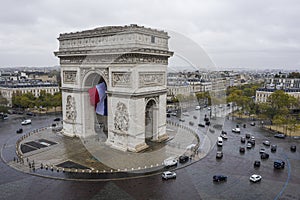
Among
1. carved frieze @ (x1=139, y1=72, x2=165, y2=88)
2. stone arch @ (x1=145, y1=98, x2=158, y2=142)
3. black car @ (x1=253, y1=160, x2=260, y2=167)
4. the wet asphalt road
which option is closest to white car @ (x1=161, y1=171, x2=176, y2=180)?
the wet asphalt road

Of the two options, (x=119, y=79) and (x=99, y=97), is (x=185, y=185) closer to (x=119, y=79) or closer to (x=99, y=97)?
(x=119, y=79)

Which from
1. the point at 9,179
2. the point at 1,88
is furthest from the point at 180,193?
the point at 1,88

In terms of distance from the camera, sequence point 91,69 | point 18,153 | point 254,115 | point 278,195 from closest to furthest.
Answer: point 278,195 < point 18,153 < point 91,69 < point 254,115

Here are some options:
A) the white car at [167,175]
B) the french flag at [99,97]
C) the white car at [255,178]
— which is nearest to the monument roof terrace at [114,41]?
the french flag at [99,97]

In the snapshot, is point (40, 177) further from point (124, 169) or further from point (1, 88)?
point (1, 88)

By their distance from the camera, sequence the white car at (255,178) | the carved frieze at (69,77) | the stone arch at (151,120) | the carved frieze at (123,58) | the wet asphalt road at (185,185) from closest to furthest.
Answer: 1. the wet asphalt road at (185,185)
2. the white car at (255,178)
3. the carved frieze at (123,58)
4. the stone arch at (151,120)
5. the carved frieze at (69,77)

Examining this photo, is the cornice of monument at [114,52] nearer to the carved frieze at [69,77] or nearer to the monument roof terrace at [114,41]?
the monument roof terrace at [114,41]

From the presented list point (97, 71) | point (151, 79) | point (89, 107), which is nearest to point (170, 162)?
point (151, 79)

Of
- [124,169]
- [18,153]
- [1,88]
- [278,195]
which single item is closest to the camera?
[278,195]
